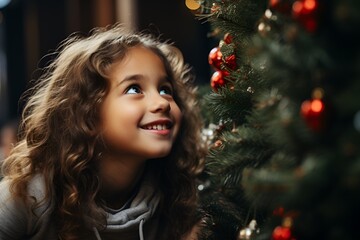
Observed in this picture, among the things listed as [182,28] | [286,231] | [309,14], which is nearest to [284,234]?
[286,231]

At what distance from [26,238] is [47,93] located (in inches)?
16.7

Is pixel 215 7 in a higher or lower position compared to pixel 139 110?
higher

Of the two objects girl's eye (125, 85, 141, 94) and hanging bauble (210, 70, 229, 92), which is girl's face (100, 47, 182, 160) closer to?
girl's eye (125, 85, 141, 94)

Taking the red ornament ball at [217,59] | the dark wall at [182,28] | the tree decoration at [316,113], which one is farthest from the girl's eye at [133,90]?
the dark wall at [182,28]

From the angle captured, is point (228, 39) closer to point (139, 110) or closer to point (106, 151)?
point (139, 110)

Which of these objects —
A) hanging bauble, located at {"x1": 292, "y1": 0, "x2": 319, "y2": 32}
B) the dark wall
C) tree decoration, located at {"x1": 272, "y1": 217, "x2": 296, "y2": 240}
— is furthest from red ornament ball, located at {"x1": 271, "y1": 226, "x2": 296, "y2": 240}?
the dark wall

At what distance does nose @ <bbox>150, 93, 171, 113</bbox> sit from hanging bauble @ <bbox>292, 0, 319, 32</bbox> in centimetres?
75

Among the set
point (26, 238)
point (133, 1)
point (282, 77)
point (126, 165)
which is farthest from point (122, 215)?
point (133, 1)

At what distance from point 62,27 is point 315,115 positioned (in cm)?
500

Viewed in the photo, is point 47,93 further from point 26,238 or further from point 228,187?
point 228,187

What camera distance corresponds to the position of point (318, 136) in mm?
799

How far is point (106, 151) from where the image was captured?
1.62 m

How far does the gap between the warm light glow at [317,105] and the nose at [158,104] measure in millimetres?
766

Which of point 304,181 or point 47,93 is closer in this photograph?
point 304,181
